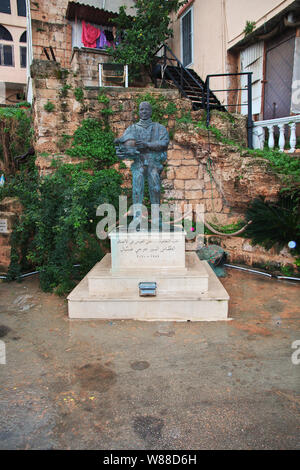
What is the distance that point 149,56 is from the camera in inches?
380

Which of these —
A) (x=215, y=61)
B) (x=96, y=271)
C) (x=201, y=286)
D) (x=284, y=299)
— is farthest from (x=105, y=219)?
(x=215, y=61)

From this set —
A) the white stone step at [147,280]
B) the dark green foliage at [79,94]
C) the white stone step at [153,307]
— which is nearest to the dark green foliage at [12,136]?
the dark green foliage at [79,94]

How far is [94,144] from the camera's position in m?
7.41

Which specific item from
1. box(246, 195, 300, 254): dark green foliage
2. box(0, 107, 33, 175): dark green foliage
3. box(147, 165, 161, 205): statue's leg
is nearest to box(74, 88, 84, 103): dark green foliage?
box(0, 107, 33, 175): dark green foliage

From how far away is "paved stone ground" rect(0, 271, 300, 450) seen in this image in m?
2.09

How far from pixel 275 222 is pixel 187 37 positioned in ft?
30.4

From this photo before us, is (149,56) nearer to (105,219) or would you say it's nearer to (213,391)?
(105,219)

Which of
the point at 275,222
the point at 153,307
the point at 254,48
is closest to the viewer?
the point at 153,307

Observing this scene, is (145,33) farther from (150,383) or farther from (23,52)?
(23,52)

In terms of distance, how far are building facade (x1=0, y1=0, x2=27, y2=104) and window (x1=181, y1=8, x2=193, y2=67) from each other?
9708mm

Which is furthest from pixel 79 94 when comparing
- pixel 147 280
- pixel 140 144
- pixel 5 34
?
pixel 5 34

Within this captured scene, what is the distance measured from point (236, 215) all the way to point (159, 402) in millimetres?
5155

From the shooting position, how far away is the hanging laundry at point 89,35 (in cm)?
1122

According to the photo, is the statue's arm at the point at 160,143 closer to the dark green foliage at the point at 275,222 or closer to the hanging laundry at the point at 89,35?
the dark green foliage at the point at 275,222
